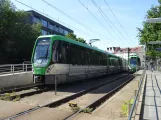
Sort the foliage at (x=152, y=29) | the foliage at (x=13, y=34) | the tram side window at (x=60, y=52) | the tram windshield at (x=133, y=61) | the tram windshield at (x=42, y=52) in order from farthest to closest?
the tram windshield at (x=133, y=61) → the foliage at (x=13, y=34) → the foliage at (x=152, y=29) → the tram side window at (x=60, y=52) → the tram windshield at (x=42, y=52)

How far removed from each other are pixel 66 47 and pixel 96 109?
8.18 m

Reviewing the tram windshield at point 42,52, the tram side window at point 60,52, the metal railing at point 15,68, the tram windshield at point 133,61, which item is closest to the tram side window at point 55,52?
the tram side window at point 60,52

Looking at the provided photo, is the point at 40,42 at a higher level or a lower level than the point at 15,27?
lower

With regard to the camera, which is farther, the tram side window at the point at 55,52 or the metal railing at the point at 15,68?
the metal railing at the point at 15,68

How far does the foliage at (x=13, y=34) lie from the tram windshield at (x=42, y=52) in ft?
77.5

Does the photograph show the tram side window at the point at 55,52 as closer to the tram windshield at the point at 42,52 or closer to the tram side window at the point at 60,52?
the tram side window at the point at 60,52

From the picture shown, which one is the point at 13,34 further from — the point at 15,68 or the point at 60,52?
the point at 60,52

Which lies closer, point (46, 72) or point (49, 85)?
point (46, 72)

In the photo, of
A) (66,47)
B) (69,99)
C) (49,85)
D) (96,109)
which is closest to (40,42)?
(66,47)

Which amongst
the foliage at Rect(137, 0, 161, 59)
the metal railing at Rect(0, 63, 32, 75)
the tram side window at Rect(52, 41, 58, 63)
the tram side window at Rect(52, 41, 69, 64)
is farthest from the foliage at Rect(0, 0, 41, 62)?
the tram side window at Rect(52, 41, 58, 63)

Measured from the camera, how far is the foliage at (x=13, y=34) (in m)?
40.4

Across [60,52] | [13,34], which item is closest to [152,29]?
[13,34]

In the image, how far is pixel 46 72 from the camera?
17.0 metres

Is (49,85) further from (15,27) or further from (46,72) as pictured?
(15,27)
